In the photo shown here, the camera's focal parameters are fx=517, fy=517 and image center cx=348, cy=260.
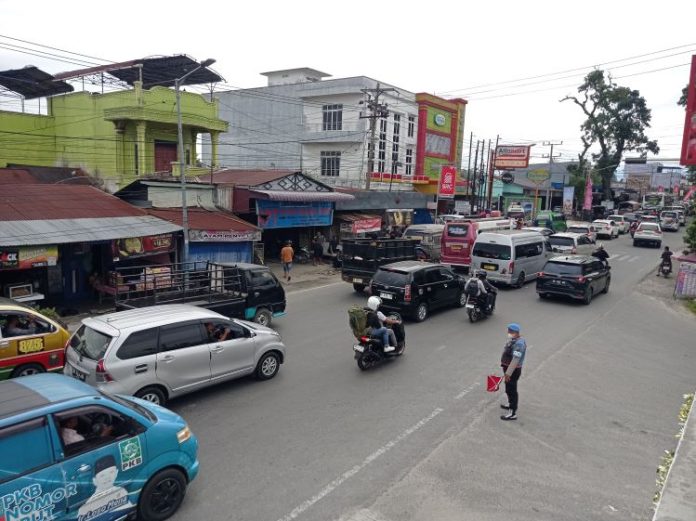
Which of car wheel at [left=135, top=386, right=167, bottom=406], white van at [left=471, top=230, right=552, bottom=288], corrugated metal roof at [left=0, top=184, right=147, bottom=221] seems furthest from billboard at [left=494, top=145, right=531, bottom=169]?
car wheel at [left=135, top=386, right=167, bottom=406]

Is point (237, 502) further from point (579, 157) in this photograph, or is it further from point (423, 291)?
point (579, 157)

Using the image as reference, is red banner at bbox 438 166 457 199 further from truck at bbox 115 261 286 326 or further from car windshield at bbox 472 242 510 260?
truck at bbox 115 261 286 326

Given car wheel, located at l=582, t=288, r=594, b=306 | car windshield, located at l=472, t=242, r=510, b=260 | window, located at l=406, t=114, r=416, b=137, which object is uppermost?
window, located at l=406, t=114, r=416, b=137

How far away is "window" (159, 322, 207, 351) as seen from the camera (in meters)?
8.25

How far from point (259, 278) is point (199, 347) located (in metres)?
5.09

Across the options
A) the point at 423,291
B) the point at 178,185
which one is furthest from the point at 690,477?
the point at 178,185

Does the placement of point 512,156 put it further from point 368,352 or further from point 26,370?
point 26,370

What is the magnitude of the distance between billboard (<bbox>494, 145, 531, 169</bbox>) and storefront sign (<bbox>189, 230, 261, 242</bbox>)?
39.6 m

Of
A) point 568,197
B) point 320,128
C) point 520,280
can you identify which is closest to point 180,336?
point 520,280

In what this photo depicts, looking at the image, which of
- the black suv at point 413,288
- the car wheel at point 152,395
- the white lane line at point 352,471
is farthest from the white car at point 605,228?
the car wheel at point 152,395

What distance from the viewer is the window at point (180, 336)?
8250 mm

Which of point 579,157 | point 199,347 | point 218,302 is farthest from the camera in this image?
point 579,157

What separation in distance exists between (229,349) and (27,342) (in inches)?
142

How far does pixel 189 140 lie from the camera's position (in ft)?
97.6
